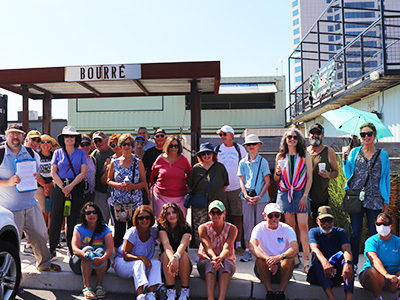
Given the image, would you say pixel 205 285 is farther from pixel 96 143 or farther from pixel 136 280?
pixel 96 143

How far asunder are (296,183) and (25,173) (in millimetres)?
3450

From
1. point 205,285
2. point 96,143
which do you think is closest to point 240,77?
point 96,143

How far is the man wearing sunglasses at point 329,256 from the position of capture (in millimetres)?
4527

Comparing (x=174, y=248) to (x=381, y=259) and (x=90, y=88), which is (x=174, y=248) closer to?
(x=381, y=259)

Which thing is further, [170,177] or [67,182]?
[170,177]

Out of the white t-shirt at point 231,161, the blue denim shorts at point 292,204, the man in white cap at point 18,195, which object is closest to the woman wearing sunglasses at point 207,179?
the white t-shirt at point 231,161

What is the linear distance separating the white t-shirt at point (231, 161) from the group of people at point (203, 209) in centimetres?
2

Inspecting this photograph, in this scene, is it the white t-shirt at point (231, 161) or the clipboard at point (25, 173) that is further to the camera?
the white t-shirt at point (231, 161)

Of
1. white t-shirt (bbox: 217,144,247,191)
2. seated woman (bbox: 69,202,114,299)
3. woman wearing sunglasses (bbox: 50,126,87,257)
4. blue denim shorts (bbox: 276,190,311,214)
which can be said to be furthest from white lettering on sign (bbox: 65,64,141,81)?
blue denim shorts (bbox: 276,190,311,214)

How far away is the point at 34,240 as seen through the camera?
509cm

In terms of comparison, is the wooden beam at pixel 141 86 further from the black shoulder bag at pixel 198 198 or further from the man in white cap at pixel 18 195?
the man in white cap at pixel 18 195

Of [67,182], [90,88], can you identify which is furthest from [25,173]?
[90,88]

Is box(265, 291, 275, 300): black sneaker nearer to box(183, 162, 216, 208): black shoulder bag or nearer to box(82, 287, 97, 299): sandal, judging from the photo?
box(183, 162, 216, 208): black shoulder bag

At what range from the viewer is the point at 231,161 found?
6.20 meters
